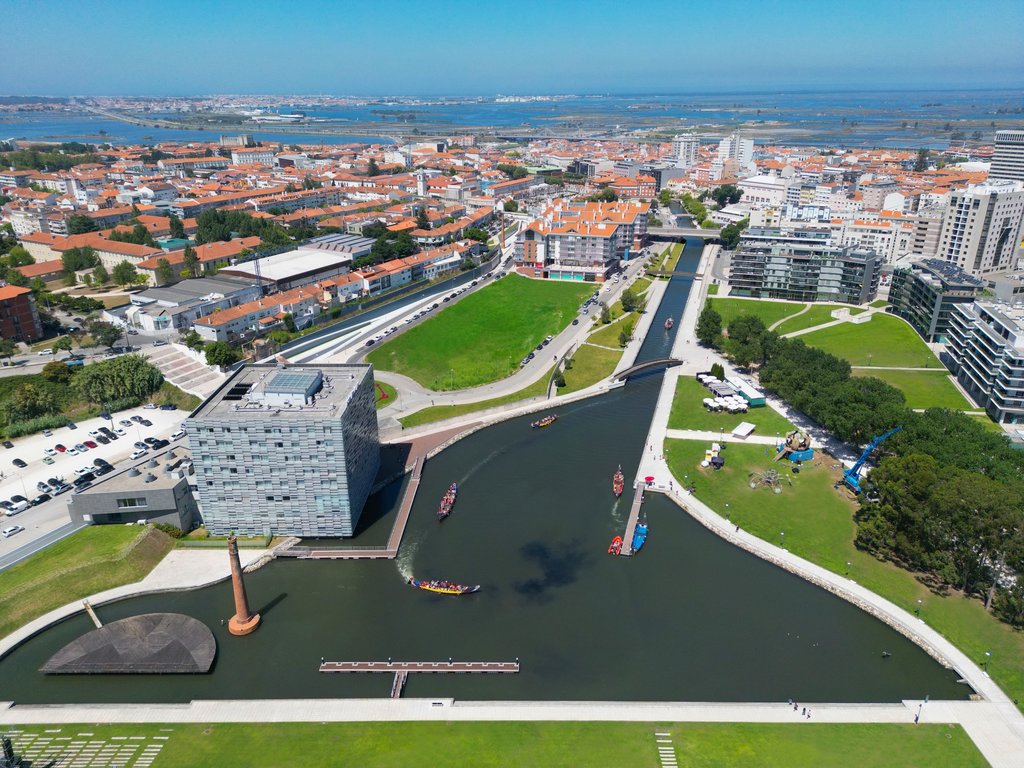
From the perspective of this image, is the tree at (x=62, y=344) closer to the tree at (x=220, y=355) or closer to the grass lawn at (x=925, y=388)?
the tree at (x=220, y=355)

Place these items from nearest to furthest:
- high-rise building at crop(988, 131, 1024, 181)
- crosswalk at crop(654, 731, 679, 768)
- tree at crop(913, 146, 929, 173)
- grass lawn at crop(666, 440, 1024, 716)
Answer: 1. crosswalk at crop(654, 731, 679, 768)
2. grass lawn at crop(666, 440, 1024, 716)
3. high-rise building at crop(988, 131, 1024, 181)
4. tree at crop(913, 146, 929, 173)

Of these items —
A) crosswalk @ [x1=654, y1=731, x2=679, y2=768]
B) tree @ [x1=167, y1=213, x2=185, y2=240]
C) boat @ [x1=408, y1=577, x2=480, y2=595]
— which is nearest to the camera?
crosswalk @ [x1=654, y1=731, x2=679, y2=768]

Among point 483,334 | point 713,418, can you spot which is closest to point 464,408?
Answer: point 483,334

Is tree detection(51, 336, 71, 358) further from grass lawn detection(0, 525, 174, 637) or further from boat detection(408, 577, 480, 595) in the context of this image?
boat detection(408, 577, 480, 595)

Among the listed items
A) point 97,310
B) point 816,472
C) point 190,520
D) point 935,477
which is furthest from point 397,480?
point 97,310

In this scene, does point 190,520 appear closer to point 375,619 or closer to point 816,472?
point 375,619

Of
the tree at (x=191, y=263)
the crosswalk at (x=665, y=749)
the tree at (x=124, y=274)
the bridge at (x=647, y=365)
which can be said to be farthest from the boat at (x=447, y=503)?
the tree at (x=124, y=274)

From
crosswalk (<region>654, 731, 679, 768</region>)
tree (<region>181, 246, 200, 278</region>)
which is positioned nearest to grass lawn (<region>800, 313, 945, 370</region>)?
crosswalk (<region>654, 731, 679, 768</region>)
